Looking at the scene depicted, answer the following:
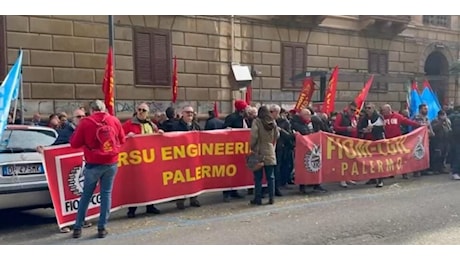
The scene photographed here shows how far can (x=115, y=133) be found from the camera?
6.57m

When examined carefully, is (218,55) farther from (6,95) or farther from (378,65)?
(6,95)

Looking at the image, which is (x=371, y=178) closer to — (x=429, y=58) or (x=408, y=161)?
(x=408, y=161)

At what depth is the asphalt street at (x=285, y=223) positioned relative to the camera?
6.27 meters

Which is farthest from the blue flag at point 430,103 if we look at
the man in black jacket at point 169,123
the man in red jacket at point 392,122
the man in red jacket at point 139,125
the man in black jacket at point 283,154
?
the man in red jacket at point 139,125

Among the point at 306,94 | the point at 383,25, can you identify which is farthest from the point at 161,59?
the point at 383,25

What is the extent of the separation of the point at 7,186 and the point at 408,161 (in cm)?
754

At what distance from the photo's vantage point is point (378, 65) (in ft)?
71.7

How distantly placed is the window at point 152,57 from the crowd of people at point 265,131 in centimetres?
403

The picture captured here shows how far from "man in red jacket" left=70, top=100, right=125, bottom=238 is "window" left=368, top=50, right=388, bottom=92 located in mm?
16539

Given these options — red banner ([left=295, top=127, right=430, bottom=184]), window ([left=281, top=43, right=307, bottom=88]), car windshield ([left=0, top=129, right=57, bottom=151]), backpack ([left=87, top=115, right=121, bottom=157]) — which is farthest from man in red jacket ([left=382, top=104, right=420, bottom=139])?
window ([left=281, top=43, right=307, bottom=88])

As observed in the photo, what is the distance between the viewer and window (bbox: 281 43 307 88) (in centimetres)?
1911

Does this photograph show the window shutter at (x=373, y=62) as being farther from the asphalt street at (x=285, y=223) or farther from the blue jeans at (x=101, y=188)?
the blue jeans at (x=101, y=188)

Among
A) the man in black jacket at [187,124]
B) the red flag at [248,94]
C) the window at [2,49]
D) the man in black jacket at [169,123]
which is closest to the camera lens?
the man in black jacket at [187,124]
